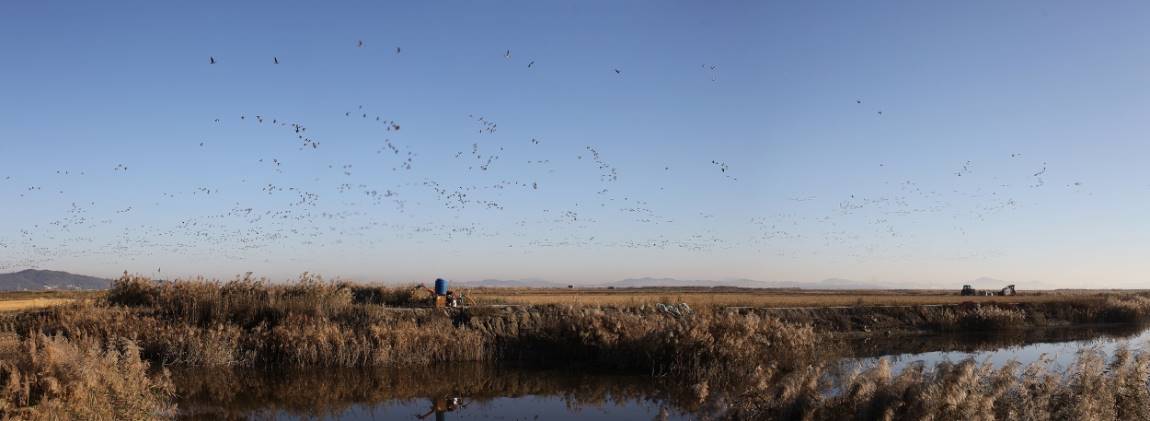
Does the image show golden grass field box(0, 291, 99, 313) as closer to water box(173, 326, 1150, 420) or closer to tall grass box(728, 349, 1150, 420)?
water box(173, 326, 1150, 420)

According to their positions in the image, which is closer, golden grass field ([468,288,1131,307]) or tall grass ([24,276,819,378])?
tall grass ([24,276,819,378])

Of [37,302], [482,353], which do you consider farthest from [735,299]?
[37,302]

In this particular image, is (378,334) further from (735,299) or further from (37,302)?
(735,299)

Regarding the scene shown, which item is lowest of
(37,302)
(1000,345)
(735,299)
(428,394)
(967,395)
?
(428,394)

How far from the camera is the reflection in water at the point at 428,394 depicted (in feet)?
56.8

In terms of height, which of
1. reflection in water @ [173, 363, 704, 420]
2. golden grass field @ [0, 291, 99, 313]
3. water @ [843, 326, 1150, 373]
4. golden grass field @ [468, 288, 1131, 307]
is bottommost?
reflection in water @ [173, 363, 704, 420]

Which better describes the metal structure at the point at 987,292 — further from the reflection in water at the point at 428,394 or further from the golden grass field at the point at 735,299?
the reflection in water at the point at 428,394

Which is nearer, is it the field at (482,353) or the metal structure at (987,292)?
the field at (482,353)

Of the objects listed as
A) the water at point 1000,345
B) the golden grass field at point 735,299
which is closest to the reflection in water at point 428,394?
the water at point 1000,345

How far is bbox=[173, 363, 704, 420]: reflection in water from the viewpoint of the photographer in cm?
1731

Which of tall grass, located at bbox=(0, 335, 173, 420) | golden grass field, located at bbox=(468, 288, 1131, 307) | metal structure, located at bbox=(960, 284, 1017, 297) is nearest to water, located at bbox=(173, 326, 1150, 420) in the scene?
tall grass, located at bbox=(0, 335, 173, 420)

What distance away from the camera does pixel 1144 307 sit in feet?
174

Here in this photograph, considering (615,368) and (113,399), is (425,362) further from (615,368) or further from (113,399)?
(113,399)

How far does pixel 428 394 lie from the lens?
19.8m
